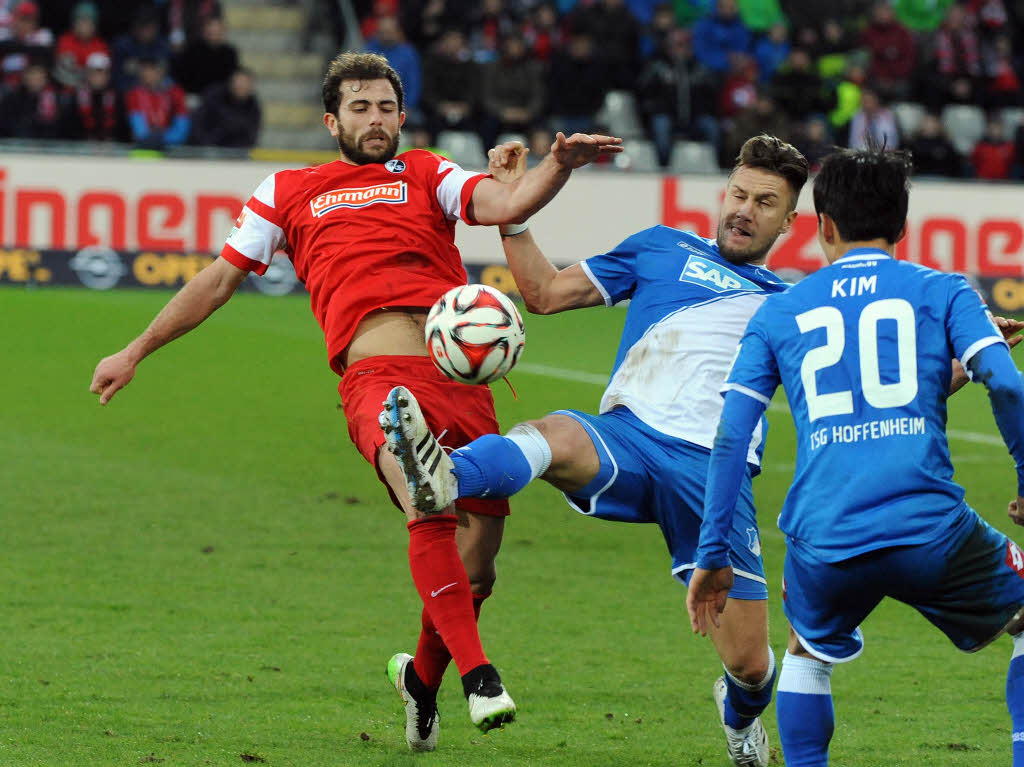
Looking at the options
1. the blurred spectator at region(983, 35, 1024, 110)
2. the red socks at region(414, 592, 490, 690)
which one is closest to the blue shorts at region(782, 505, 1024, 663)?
the red socks at region(414, 592, 490, 690)

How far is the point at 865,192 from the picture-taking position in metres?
4.38

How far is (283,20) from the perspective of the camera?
869 inches

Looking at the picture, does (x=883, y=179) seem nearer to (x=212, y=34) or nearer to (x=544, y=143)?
(x=544, y=143)

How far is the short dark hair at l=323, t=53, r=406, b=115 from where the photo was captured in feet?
19.9

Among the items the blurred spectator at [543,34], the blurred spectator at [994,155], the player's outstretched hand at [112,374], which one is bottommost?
the blurred spectator at [994,155]

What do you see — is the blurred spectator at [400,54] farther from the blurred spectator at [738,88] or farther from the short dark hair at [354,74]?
the short dark hair at [354,74]

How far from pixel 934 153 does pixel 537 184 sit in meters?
15.4

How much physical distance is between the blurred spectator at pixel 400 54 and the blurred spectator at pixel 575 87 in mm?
1617

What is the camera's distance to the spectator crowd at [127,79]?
17984mm

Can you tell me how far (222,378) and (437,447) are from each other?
9.21 m

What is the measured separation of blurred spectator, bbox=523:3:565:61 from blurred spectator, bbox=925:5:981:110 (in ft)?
16.3

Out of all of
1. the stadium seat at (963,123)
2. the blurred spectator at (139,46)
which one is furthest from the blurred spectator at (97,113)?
the stadium seat at (963,123)

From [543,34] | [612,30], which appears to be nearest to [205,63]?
[543,34]

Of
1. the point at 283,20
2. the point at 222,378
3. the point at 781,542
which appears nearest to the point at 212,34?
the point at 283,20
